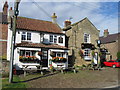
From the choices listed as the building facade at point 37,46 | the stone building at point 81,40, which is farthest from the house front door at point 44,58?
the stone building at point 81,40

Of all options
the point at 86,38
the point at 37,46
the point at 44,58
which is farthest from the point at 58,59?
the point at 86,38

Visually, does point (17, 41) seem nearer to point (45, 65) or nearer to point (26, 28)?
point (26, 28)

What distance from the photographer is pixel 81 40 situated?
22.9 metres

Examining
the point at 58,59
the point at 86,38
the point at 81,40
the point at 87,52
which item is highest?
the point at 86,38

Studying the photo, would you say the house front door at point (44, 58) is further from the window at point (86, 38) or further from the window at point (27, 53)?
the window at point (86, 38)

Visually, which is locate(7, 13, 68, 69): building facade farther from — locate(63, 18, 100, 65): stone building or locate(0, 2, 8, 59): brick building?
locate(0, 2, 8, 59): brick building

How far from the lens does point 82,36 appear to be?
23078 millimetres

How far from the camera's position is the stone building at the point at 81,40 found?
22.3 m

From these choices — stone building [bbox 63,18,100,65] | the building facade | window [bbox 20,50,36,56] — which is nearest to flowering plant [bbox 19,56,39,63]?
the building facade

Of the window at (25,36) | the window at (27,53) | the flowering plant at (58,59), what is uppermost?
the window at (25,36)

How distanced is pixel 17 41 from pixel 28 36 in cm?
175

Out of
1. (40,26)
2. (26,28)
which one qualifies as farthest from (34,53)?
(40,26)

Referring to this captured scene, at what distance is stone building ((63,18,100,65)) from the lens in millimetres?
22266

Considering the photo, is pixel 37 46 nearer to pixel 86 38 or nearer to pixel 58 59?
pixel 58 59
